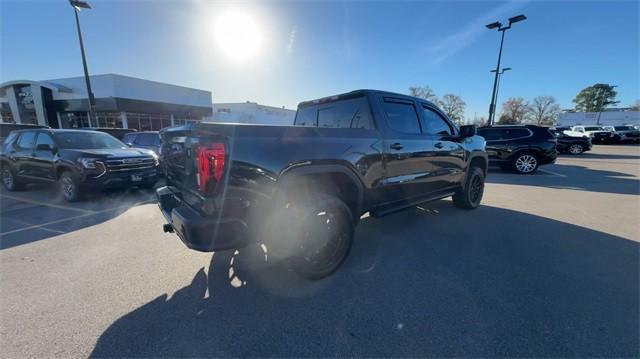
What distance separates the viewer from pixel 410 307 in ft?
7.82

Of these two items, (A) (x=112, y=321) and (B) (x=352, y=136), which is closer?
(A) (x=112, y=321)

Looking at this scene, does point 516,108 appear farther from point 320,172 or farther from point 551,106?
point 320,172

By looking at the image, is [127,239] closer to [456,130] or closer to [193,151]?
[193,151]

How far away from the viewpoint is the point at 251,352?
1920mm

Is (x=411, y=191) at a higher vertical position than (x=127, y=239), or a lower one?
higher

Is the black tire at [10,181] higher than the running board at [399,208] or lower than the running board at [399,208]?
lower

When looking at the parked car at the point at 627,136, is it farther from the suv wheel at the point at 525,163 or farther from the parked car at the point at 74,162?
the parked car at the point at 74,162

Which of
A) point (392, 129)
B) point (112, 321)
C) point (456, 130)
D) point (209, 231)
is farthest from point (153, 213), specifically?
point (456, 130)

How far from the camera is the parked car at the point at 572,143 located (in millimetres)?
17083

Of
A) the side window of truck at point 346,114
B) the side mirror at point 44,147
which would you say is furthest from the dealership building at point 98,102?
the side window of truck at point 346,114

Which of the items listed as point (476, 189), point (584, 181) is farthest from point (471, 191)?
point (584, 181)

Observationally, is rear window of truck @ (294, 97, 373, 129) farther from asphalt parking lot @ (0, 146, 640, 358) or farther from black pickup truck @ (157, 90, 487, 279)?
asphalt parking lot @ (0, 146, 640, 358)

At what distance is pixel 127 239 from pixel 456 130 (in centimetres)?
563

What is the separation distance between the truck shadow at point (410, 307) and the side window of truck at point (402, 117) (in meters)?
1.62
